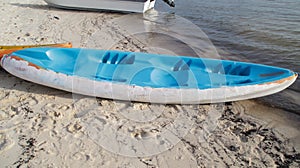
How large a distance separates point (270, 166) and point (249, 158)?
0.25m

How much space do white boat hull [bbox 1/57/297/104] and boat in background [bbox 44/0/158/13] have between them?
7.01 meters

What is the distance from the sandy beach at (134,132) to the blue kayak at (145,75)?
239 mm

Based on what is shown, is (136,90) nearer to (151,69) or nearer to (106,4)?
(151,69)

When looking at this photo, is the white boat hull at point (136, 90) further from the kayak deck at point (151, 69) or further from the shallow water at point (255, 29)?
the shallow water at point (255, 29)

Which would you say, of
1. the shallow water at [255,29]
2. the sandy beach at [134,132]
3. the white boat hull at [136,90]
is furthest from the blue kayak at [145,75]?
the shallow water at [255,29]

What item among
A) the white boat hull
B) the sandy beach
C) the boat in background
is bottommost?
the sandy beach

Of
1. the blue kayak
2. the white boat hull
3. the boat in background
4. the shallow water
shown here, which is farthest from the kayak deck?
the boat in background

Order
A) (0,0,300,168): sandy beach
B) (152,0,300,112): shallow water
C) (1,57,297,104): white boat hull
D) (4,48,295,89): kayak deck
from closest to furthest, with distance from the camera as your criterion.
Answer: (0,0,300,168): sandy beach < (1,57,297,104): white boat hull < (4,48,295,89): kayak deck < (152,0,300,112): shallow water

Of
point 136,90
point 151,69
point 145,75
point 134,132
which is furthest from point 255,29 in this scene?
point 134,132

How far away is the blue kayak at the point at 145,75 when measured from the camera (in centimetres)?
354

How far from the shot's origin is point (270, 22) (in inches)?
358

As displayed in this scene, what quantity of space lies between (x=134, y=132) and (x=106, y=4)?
8330 mm

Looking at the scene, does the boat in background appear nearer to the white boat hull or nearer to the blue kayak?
the blue kayak

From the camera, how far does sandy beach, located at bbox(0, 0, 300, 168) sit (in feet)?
8.84
